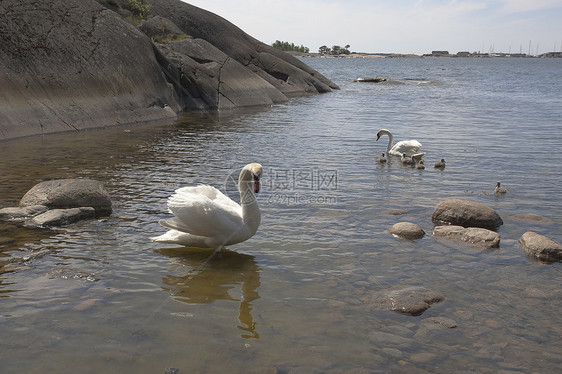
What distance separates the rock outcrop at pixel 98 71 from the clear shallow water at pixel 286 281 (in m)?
3.58

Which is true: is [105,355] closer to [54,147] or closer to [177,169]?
[177,169]

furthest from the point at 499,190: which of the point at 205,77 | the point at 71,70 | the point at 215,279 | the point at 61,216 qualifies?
the point at 205,77

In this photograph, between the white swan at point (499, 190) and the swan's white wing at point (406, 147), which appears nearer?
the white swan at point (499, 190)

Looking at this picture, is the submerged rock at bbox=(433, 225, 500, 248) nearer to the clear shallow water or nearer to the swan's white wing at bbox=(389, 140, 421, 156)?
the clear shallow water

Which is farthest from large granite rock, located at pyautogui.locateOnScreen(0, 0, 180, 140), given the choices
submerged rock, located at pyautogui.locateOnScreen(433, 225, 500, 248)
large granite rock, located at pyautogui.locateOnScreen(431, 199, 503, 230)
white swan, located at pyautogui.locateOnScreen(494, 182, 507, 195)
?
white swan, located at pyautogui.locateOnScreen(494, 182, 507, 195)

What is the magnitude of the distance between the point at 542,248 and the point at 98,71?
16850 millimetres

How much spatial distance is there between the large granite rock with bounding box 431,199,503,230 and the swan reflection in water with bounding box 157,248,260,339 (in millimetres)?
3623

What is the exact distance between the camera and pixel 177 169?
13.3 meters

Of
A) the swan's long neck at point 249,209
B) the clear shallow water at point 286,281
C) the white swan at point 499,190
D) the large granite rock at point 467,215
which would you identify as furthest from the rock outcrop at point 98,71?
the white swan at point 499,190

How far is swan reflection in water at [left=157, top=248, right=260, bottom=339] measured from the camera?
20.6ft

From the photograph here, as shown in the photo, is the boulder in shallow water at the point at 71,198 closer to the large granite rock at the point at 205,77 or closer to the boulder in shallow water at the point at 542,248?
the boulder in shallow water at the point at 542,248

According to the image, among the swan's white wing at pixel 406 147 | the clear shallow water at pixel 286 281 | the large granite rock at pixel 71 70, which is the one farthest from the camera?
the large granite rock at pixel 71 70

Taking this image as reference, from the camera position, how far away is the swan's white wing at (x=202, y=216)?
7410 millimetres

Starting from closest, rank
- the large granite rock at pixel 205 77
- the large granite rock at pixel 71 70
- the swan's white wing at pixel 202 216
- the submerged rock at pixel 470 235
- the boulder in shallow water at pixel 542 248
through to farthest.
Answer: the swan's white wing at pixel 202 216
the boulder in shallow water at pixel 542 248
the submerged rock at pixel 470 235
the large granite rock at pixel 71 70
the large granite rock at pixel 205 77
